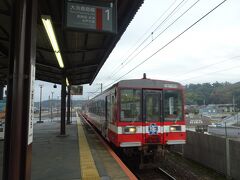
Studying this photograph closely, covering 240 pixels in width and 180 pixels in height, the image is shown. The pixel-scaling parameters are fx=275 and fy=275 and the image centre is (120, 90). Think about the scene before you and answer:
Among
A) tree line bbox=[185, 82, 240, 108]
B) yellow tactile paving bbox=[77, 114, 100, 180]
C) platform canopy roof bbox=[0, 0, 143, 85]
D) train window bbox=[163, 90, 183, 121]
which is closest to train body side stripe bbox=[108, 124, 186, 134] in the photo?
train window bbox=[163, 90, 183, 121]

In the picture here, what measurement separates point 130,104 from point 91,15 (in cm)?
375

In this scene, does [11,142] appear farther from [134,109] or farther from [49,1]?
[134,109]

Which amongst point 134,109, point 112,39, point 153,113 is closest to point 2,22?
point 112,39

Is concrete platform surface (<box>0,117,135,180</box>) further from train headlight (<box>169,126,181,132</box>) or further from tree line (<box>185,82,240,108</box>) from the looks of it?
tree line (<box>185,82,240,108</box>)

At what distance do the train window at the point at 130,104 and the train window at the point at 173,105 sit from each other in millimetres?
937

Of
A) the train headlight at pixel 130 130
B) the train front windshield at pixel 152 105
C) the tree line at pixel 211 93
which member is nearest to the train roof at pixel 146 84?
the train front windshield at pixel 152 105

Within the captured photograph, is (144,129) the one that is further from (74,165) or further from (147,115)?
(74,165)

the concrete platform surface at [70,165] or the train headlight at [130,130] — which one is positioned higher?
the train headlight at [130,130]

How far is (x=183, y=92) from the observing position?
9.30 meters

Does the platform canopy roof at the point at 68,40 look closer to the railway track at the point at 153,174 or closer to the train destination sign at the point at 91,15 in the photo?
the train destination sign at the point at 91,15

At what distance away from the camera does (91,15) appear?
584 cm

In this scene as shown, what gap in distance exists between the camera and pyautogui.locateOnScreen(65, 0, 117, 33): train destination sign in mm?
5672

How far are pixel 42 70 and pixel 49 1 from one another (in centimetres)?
Result: 830

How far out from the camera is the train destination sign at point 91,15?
18.6ft
